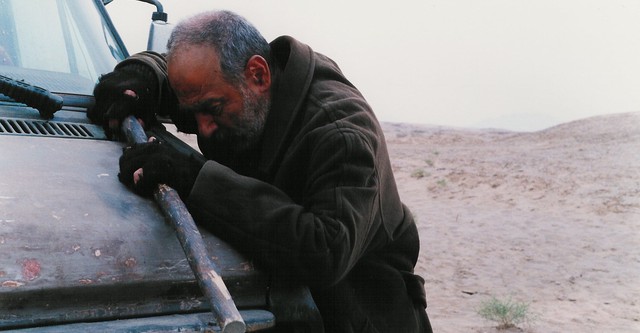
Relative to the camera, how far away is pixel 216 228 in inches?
64.6

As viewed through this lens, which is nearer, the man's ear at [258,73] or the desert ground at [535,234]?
the man's ear at [258,73]

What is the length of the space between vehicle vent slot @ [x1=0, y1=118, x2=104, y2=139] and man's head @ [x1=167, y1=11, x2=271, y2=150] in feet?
1.50

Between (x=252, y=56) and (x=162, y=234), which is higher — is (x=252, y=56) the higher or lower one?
the higher one

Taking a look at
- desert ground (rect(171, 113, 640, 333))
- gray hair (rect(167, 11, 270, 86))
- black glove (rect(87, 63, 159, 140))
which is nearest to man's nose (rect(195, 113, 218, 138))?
gray hair (rect(167, 11, 270, 86))

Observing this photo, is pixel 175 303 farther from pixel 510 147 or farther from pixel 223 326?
pixel 510 147

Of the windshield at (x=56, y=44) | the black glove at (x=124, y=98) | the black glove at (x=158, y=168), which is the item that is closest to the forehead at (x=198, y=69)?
the black glove at (x=158, y=168)

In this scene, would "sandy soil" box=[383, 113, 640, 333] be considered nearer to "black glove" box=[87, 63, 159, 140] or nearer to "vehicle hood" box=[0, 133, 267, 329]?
"black glove" box=[87, 63, 159, 140]

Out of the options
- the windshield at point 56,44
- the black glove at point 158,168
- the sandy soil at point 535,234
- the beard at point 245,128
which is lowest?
the sandy soil at point 535,234

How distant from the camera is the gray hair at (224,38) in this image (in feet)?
5.89

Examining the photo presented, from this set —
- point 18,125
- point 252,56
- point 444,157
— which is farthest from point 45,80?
point 444,157

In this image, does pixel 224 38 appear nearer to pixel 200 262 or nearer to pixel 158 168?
pixel 158 168

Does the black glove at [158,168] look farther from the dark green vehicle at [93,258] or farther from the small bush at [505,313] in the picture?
the small bush at [505,313]

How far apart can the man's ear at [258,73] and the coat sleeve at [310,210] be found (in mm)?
262

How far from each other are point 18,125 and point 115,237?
2.60 feet
